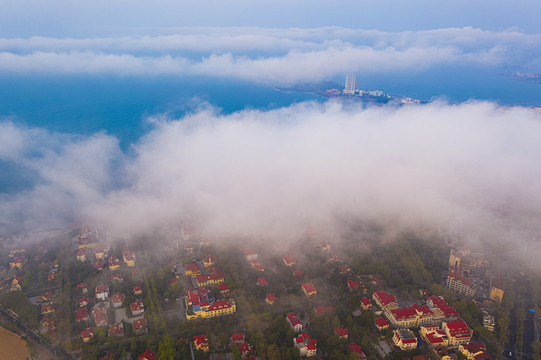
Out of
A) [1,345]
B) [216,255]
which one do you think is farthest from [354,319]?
[1,345]

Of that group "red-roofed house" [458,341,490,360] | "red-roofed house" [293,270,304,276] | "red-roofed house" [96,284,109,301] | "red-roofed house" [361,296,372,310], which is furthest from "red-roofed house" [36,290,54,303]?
"red-roofed house" [458,341,490,360]

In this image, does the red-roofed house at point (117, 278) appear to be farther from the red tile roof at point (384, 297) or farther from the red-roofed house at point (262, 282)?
the red tile roof at point (384, 297)

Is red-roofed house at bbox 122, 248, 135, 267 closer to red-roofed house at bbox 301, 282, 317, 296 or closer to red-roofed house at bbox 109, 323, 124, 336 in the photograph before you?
red-roofed house at bbox 109, 323, 124, 336

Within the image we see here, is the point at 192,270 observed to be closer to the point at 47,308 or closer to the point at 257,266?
the point at 257,266

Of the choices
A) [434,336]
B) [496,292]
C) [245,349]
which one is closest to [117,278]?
[245,349]

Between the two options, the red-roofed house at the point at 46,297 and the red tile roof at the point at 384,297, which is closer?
the red tile roof at the point at 384,297

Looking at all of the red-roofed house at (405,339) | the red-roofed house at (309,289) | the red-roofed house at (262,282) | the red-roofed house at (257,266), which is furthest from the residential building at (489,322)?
the red-roofed house at (257,266)

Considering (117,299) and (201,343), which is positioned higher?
(201,343)

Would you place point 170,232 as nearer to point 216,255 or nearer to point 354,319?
point 216,255
